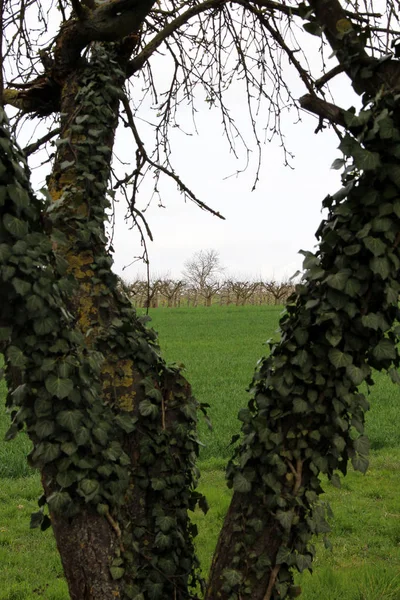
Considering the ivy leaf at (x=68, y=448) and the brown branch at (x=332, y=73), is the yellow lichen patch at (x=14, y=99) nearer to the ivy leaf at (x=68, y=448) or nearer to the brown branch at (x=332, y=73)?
the brown branch at (x=332, y=73)

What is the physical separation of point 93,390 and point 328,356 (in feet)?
2.73

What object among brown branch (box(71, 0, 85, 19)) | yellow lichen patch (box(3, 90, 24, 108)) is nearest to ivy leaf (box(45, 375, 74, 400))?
brown branch (box(71, 0, 85, 19))

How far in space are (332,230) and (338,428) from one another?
0.68 metres

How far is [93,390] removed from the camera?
217 centimetres

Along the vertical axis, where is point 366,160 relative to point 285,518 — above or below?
above

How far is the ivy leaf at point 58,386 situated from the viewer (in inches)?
77.6

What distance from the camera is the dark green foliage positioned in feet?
6.33

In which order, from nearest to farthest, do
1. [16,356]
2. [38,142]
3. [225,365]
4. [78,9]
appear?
[16,356]
[78,9]
[38,142]
[225,365]

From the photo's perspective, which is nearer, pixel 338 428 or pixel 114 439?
pixel 338 428

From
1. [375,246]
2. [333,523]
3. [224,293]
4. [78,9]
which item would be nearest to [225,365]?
[333,523]

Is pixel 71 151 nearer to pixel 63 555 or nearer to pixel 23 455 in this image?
pixel 63 555

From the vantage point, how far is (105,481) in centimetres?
224

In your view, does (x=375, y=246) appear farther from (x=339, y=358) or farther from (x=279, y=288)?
(x=279, y=288)

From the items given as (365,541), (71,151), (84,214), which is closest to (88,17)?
(71,151)
